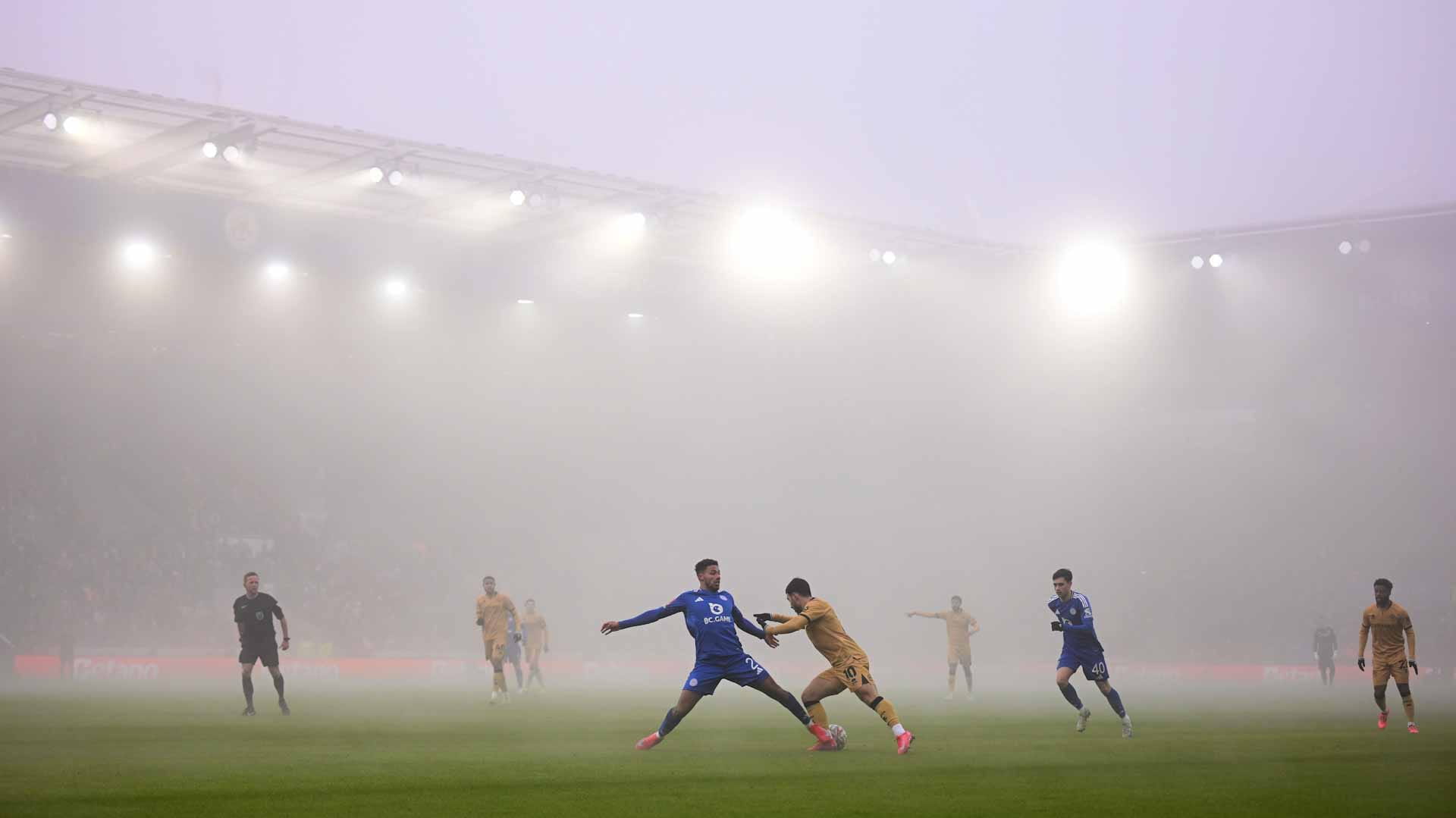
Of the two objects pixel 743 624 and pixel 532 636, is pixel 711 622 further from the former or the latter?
pixel 532 636

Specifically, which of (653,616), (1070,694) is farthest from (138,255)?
Result: (1070,694)

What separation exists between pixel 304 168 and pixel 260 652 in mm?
18669

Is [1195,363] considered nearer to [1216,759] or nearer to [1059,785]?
[1216,759]

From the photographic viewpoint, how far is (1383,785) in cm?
1141

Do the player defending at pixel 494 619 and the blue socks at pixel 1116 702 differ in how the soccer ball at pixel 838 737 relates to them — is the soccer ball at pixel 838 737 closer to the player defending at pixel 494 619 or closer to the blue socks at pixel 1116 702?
the blue socks at pixel 1116 702

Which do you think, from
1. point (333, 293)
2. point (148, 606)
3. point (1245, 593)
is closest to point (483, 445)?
point (333, 293)

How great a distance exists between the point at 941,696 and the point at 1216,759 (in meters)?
16.5

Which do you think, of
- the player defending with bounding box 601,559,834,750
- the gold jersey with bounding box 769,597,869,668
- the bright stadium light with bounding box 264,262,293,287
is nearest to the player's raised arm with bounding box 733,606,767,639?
the player defending with bounding box 601,559,834,750

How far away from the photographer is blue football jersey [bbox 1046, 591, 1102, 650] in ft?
57.0

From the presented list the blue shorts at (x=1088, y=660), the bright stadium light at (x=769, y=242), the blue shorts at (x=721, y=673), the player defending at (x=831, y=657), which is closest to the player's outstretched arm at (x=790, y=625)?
the player defending at (x=831, y=657)

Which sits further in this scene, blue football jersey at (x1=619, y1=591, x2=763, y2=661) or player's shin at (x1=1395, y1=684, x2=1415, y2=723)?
player's shin at (x1=1395, y1=684, x2=1415, y2=723)

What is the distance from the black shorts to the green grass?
34.6 inches

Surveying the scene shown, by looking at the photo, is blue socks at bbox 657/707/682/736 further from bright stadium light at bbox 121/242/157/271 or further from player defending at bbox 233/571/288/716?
bright stadium light at bbox 121/242/157/271

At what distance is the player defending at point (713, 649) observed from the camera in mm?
14242
